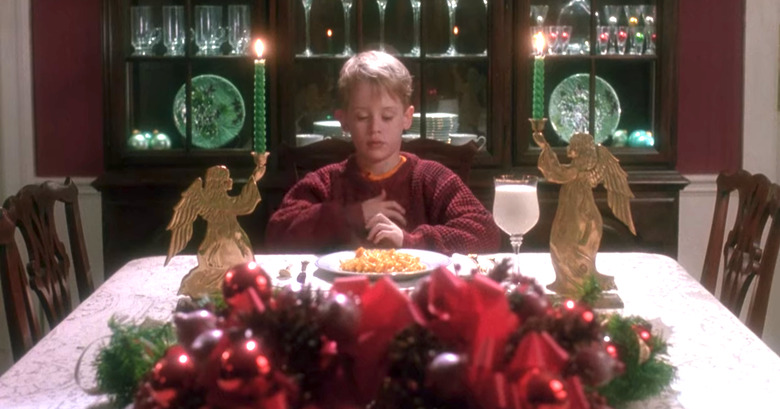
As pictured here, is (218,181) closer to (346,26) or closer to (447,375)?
(447,375)

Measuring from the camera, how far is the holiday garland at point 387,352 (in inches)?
26.3

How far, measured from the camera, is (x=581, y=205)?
5.63 feet

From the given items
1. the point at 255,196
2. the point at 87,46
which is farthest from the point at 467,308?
the point at 87,46

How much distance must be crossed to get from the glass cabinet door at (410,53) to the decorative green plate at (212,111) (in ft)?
0.74

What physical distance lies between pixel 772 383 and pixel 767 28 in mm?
2323

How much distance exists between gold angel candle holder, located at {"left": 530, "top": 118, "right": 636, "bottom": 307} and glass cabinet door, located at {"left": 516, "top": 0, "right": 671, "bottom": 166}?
1329mm

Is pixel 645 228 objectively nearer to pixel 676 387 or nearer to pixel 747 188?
pixel 747 188

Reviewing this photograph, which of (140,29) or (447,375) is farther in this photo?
(140,29)

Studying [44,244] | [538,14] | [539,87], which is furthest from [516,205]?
[538,14]

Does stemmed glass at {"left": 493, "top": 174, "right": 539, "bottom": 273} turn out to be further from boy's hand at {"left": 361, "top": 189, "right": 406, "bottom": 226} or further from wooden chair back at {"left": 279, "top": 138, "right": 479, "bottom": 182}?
wooden chair back at {"left": 279, "top": 138, "right": 479, "bottom": 182}

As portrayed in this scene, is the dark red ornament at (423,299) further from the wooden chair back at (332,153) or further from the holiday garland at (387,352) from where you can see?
the wooden chair back at (332,153)

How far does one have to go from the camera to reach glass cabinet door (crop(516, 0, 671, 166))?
3104 mm

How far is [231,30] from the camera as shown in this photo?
3.15m

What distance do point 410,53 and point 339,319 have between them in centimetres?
249
